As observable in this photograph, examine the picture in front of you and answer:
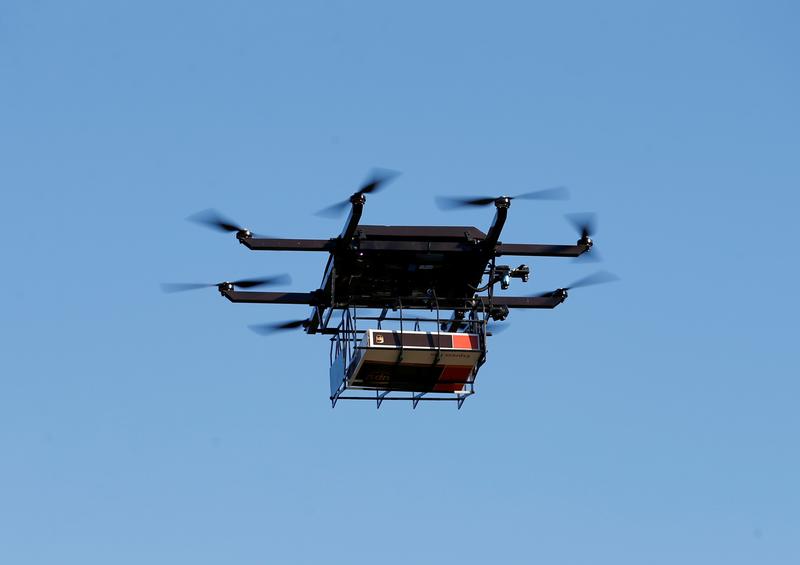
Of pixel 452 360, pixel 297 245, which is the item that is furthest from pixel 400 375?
pixel 297 245

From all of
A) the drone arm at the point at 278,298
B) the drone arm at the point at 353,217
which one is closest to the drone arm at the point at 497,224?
the drone arm at the point at 353,217

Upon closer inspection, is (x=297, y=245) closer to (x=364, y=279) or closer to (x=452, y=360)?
(x=364, y=279)

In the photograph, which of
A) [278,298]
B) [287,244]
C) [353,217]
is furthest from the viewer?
[278,298]

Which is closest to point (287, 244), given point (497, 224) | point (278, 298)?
point (278, 298)

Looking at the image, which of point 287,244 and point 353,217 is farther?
point 287,244

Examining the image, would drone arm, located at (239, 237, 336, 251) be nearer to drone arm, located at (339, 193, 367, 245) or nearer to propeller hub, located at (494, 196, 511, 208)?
drone arm, located at (339, 193, 367, 245)

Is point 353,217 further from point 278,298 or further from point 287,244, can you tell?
point 278,298

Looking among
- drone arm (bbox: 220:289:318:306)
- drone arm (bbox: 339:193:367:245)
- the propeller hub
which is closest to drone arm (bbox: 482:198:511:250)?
the propeller hub
